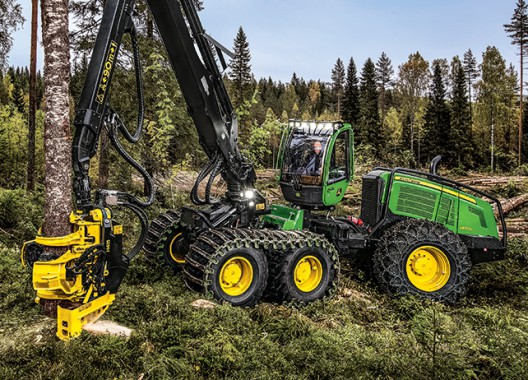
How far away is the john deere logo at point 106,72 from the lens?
15.1 feet

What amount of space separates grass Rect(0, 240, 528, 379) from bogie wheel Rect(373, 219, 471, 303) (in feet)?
2.67

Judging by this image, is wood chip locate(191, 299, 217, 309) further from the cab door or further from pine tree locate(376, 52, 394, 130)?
pine tree locate(376, 52, 394, 130)

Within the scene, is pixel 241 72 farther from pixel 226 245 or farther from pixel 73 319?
pixel 73 319

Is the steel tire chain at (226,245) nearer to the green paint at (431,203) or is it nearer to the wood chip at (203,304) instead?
the wood chip at (203,304)

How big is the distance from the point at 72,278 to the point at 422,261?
216 inches

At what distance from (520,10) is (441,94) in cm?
995

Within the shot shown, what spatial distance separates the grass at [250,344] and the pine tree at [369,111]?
115 feet

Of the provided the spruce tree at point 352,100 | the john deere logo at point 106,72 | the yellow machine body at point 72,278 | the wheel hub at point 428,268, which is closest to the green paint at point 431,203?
the wheel hub at point 428,268

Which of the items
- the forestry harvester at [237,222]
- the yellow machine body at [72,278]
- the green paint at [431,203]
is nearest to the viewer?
the yellow machine body at [72,278]

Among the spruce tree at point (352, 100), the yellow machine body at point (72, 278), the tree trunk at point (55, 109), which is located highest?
the spruce tree at point (352, 100)

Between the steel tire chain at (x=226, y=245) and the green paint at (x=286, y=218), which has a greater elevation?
the green paint at (x=286, y=218)

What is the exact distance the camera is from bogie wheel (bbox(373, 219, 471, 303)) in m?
6.74

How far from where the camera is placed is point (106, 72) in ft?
15.3

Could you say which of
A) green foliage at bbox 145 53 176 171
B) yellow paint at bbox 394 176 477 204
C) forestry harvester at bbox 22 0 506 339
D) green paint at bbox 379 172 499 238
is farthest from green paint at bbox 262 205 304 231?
green foliage at bbox 145 53 176 171
